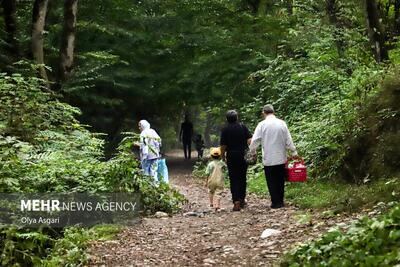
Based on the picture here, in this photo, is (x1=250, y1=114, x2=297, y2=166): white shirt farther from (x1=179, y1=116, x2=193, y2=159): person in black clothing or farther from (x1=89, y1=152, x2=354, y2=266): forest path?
(x1=179, y1=116, x2=193, y2=159): person in black clothing

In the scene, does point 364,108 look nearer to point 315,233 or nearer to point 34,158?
point 315,233

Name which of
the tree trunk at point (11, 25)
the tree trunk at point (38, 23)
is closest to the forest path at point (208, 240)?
the tree trunk at point (38, 23)

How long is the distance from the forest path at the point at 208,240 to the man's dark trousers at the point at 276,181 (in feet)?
0.99

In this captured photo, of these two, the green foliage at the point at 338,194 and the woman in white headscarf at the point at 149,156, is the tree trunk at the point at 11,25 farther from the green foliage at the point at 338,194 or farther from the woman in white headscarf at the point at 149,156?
the green foliage at the point at 338,194

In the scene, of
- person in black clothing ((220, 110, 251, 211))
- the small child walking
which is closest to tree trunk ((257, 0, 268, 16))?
the small child walking

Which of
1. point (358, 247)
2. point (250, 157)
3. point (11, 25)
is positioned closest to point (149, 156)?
point (250, 157)

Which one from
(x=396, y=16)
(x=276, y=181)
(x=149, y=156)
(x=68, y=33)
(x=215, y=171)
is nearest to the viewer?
(x=276, y=181)

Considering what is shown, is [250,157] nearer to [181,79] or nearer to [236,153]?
[236,153]

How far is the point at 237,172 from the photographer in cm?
1038

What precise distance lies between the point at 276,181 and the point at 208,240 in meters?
2.86

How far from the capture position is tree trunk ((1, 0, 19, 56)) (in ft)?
50.6

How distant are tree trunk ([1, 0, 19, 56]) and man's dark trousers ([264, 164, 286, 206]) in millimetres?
9963

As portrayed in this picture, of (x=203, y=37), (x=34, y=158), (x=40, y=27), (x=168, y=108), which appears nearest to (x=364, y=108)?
(x=34, y=158)

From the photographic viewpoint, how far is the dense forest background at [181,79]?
31.0 ft
